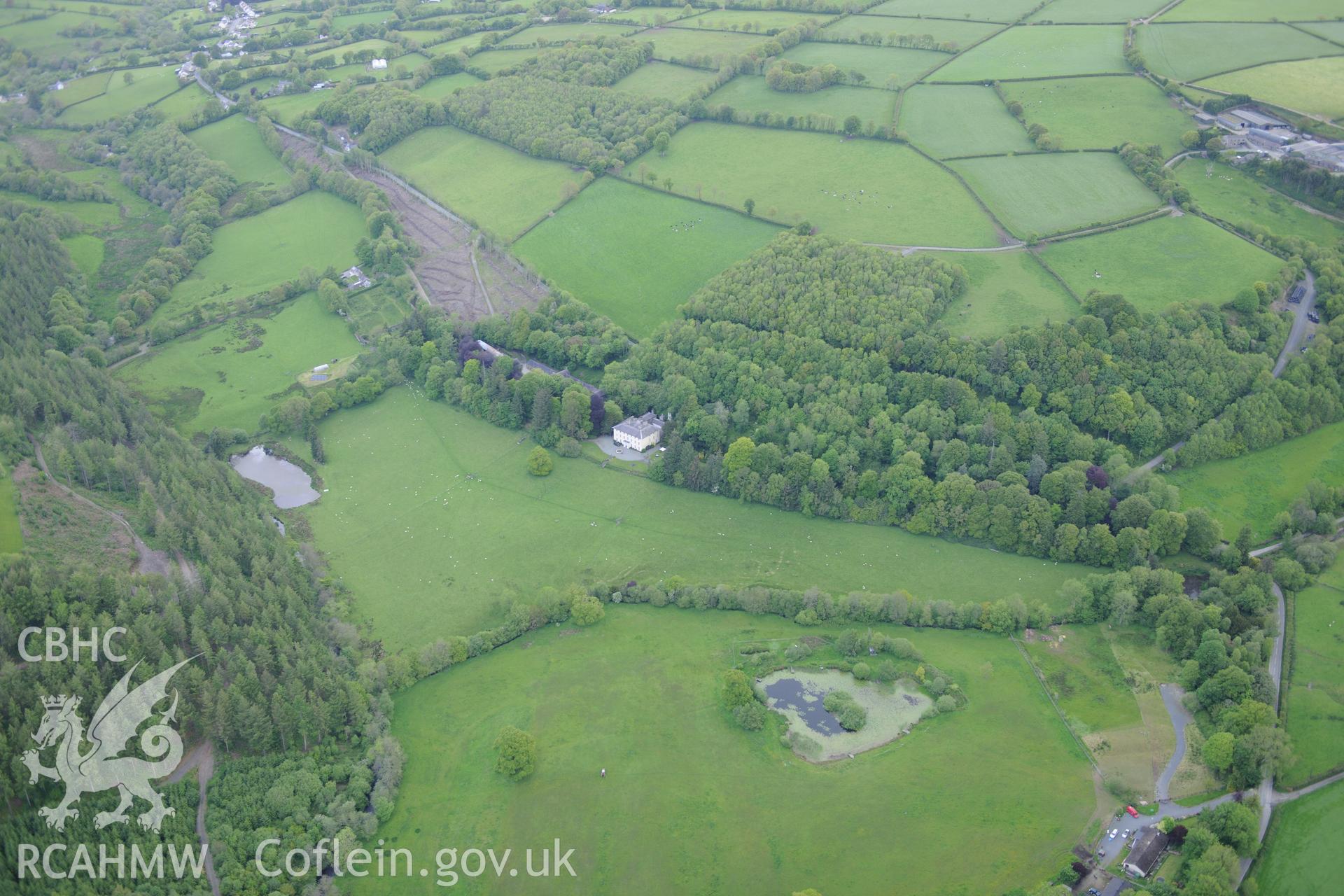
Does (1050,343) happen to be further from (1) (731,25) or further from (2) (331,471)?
(1) (731,25)

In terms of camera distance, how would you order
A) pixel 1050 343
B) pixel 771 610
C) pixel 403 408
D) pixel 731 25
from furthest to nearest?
pixel 731 25 < pixel 403 408 < pixel 1050 343 < pixel 771 610

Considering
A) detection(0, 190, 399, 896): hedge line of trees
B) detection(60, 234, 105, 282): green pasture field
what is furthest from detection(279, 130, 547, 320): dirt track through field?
detection(60, 234, 105, 282): green pasture field

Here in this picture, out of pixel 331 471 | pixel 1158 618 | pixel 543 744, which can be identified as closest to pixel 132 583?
pixel 331 471

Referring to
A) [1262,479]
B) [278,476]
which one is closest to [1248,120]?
[1262,479]

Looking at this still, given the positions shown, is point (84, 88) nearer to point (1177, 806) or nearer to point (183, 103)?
point (183, 103)

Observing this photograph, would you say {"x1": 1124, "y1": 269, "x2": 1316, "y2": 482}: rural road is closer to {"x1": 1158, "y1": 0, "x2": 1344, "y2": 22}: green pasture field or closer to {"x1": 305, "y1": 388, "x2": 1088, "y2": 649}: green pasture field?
{"x1": 305, "y1": 388, "x2": 1088, "y2": 649}: green pasture field

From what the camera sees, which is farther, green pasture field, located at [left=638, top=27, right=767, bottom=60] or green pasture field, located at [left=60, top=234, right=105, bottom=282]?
green pasture field, located at [left=638, top=27, right=767, bottom=60]
